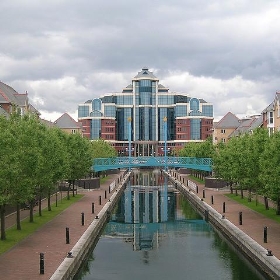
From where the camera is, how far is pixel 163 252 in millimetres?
33906

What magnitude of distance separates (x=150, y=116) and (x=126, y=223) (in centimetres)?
13745

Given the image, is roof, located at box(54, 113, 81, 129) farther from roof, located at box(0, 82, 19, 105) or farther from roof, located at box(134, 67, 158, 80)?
roof, located at box(0, 82, 19, 105)

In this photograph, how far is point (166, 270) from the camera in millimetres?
28781

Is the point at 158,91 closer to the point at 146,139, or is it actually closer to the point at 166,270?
the point at 146,139

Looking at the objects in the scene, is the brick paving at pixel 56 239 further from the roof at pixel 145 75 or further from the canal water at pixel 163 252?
the roof at pixel 145 75

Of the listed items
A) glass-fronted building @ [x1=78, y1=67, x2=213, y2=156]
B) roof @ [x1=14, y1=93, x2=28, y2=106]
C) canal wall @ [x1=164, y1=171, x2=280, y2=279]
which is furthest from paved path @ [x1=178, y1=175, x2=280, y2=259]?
glass-fronted building @ [x1=78, y1=67, x2=213, y2=156]

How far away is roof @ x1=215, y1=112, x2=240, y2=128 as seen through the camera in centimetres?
14586

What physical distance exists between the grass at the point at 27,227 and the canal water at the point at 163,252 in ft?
15.5

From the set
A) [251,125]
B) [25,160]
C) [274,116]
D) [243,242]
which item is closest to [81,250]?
[25,160]

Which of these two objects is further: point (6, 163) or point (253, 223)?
point (253, 223)

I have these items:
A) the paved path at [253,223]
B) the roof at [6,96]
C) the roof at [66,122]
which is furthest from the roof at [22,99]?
the roof at [66,122]

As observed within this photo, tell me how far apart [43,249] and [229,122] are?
404 ft

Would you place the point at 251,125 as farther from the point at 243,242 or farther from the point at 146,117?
the point at 146,117

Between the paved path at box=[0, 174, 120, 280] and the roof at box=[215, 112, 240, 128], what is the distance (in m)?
106
